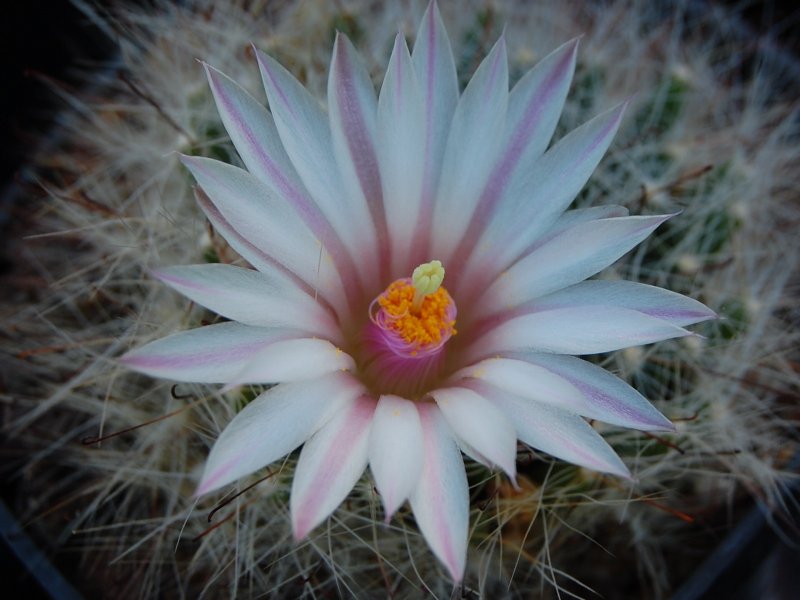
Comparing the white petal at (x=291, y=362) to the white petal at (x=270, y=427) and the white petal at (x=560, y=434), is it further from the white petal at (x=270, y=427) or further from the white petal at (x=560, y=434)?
the white petal at (x=560, y=434)

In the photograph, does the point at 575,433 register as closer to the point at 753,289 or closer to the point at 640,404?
the point at 640,404

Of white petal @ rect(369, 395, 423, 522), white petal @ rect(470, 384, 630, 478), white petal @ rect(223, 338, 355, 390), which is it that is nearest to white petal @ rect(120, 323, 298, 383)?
white petal @ rect(223, 338, 355, 390)

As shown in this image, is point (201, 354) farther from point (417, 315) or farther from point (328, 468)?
point (417, 315)

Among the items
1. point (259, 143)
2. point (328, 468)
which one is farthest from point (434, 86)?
point (328, 468)

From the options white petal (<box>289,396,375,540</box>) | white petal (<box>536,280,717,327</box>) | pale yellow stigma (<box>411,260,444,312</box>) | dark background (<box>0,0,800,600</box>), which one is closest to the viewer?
white petal (<box>289,396,375,540</box>)

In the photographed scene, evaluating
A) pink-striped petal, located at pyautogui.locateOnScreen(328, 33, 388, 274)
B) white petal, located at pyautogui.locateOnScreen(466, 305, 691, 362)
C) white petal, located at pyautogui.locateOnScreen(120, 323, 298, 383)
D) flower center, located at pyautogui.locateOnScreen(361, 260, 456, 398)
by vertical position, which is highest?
pink-striped petal, located at pyautogui.locateOnScreen(328, 33, 388, 274)

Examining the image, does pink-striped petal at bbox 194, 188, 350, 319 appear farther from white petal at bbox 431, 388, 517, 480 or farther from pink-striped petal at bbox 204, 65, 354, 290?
white petal at bbox 431, 388, 517, 480

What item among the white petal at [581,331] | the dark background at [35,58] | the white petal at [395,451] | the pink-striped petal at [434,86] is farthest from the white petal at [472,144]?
the dark background at [35,58]
